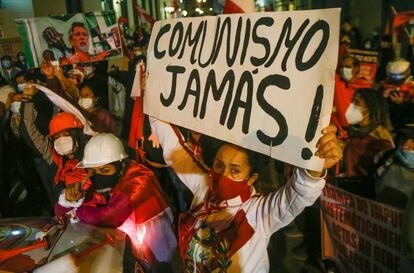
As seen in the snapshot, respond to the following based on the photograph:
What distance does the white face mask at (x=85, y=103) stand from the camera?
227 inches

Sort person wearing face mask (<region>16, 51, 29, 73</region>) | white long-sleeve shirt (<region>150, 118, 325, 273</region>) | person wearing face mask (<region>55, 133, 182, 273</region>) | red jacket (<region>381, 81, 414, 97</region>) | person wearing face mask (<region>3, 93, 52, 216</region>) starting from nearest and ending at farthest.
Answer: white long-sleeve shirt (<region>150, 118, 325, 273</region>) < person wearing face mask (<region>55, 133, 182, 273</region>) < red jacket (<region>381, 81, 414, 97</region>) < person wearing face mask (<region>3, 93, 52, 216</region>) < person wearing face mask (<region>16, 51, 29, 73</region>)

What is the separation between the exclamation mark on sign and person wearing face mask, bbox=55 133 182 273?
5.00ft

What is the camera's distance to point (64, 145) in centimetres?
391

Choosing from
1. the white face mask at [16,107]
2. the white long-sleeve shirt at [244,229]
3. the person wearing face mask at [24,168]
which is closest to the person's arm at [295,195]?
the white long-sleeve shirt at [244,229]

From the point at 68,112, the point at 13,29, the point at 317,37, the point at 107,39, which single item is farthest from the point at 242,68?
the point at 13,29

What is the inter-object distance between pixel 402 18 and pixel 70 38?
17.8ft

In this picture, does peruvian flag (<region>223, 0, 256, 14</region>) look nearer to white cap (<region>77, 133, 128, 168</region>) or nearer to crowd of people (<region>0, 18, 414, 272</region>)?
crowd of people (<region>0, 18, 414, 272</region>)

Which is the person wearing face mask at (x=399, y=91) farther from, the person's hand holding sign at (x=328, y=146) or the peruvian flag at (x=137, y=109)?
the person's hand holding sign at (x=328, y=146)

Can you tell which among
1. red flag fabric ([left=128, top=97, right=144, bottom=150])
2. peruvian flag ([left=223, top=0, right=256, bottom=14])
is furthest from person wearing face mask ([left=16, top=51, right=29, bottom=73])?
peruvian flag ([left=223, top=0, right=256, bottom=14])

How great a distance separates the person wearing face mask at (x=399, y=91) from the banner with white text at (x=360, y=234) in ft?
6.30

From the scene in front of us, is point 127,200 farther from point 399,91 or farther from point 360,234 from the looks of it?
point 399,91

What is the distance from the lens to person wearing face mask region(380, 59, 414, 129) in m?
5.07

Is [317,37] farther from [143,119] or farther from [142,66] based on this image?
[143,119]

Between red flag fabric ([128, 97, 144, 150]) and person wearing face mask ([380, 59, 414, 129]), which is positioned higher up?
red flag fabric ([128, 97, 144, 150])
